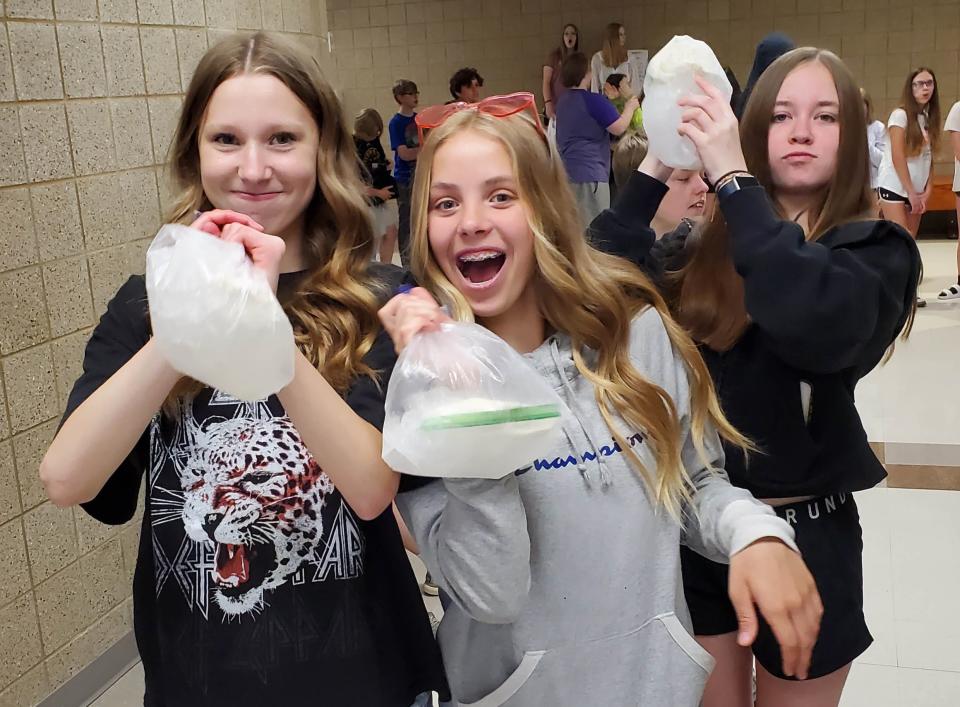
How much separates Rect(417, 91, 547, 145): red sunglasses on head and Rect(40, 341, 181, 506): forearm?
1.91 ft

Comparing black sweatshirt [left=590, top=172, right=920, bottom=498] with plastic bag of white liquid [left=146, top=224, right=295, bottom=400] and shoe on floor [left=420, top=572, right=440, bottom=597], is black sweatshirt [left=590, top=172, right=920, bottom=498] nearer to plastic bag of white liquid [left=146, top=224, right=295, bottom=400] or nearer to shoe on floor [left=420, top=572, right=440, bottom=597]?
plastic bag of white liquid [left=146, top=224, right=295, bottom=400]

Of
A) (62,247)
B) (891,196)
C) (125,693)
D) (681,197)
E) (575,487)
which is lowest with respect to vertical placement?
(125,693)

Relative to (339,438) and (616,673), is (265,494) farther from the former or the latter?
(616,673)

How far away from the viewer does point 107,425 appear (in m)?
1.06

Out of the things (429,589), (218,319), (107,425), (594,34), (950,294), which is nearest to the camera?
(218,319)

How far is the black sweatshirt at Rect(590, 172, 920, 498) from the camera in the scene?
4.47 feet

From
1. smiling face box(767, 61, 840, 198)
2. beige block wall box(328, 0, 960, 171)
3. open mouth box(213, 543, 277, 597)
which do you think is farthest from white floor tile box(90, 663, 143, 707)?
beige block wall box(328, 0, 960, 171)

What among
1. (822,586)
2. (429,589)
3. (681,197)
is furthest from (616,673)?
(429,589)

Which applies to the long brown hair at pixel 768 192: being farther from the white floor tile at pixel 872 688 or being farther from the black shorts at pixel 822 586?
the white floor tile at pixel 872 688

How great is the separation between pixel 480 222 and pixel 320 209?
0.27 meters

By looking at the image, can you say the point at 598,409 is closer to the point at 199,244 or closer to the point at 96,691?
the point at 199,244

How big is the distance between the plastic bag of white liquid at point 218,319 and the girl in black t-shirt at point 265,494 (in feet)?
0.58

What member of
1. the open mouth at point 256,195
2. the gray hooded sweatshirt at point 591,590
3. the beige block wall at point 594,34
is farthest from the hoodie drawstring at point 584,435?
the beige block wall at point 594,34

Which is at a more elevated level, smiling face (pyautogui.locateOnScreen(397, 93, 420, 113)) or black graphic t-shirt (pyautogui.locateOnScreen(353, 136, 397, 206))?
smiling face (pyautogui.locateOnScreen(397, 93, 420, 113))
